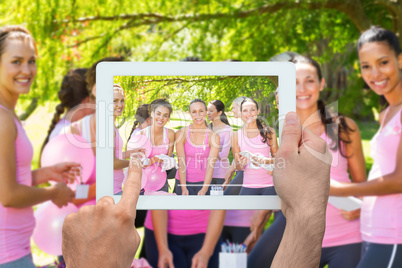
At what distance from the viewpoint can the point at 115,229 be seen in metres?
0.77

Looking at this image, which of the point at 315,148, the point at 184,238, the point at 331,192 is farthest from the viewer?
the point at 184,238

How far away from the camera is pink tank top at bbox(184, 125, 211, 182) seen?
3.24ft

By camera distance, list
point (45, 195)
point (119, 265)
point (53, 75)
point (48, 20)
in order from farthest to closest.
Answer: point (53, 75) < point (48, 20) < point (45, 195) < point (119, 265)

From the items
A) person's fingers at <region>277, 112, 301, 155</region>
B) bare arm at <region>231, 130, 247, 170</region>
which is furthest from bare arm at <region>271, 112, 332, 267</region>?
bare arm at <region>231, 130, 247, 170</region>

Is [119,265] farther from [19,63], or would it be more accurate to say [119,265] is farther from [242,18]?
[242,18]

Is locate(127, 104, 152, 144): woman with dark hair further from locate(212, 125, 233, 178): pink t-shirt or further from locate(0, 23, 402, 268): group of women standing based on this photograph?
locate(0, 23, 402, 268): group of women standing

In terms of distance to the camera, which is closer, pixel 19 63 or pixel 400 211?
pixel 400 211

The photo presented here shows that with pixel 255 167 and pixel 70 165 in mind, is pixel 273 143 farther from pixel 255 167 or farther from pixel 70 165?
pixel 70 165

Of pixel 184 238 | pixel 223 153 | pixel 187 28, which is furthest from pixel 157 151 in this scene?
pixel 187 28

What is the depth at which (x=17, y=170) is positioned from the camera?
175cm

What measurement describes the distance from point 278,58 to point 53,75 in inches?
92.6

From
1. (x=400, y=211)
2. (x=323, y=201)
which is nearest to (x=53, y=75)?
(x=400, y=211)

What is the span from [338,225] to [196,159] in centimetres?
118

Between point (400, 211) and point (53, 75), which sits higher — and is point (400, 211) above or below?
below
